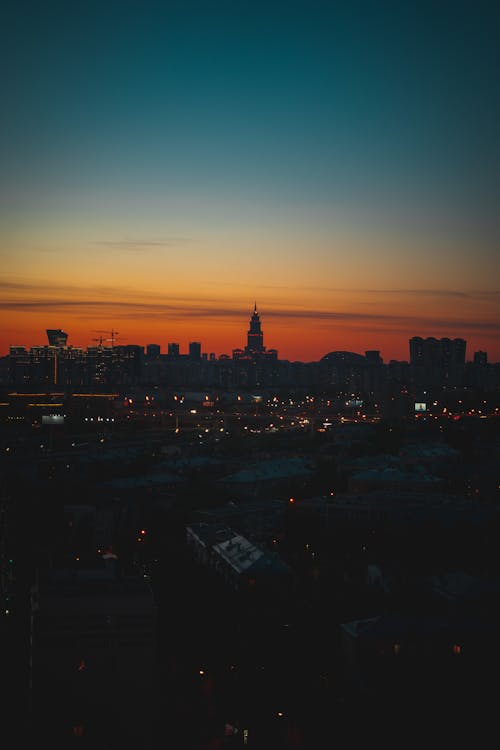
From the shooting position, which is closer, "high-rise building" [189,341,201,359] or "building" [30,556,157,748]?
"building" [30,556,157,748]

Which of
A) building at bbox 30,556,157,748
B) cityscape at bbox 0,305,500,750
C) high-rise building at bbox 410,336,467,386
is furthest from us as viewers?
high-rise building at bbox 410,336,467,386

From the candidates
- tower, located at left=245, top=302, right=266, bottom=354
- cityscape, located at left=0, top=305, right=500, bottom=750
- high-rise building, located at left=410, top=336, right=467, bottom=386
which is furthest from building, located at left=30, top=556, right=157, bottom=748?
tower, located at left=245, top=302, right=266, bottom=354

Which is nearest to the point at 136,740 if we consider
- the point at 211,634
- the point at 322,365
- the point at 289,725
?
the point at 289,725

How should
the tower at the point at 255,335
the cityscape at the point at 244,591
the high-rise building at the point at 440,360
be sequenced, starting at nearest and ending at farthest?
the cityscape at the point at 244,591, the high-rise building at the point at 440,360, the tower at the point at 255,335

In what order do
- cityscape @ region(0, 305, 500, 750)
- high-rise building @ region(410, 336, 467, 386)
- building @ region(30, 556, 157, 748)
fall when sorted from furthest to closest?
high-rise building @ region(410, 336, 467, 386), cityscape @ region(0, 305, 500, 750), building @ region(30, 556, 157, 748)

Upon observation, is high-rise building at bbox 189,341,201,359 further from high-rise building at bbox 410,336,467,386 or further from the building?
the building

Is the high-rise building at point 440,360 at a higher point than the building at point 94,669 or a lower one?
higher

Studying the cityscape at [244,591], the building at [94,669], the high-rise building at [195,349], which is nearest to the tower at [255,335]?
the high-rise building at [195,349]

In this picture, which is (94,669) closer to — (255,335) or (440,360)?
(440,360)

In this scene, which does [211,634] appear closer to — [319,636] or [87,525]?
[319,636]

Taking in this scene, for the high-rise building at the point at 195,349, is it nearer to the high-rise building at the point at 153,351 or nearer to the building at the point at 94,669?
the high-rise building at the point at 153,351

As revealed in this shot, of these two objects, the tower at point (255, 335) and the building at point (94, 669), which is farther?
the tower at point (255, 335)
